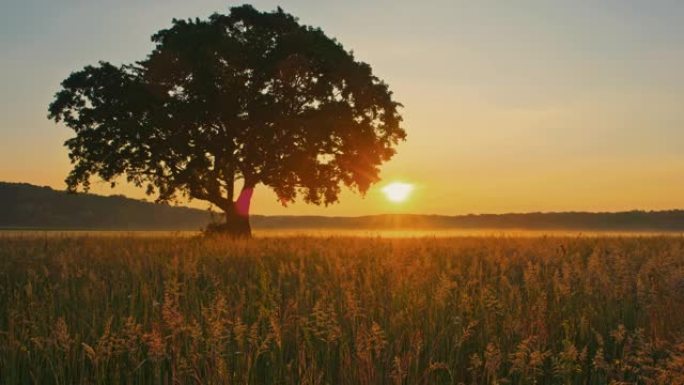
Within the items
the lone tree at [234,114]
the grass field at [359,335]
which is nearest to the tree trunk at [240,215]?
the lone tree at [234,114]

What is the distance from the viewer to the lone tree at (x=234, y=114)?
29594 mm

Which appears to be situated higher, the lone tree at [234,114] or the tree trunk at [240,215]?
the lone tree at [234,114]

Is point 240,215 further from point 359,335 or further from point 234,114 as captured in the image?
point 359,335

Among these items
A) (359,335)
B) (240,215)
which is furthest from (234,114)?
(359,335)

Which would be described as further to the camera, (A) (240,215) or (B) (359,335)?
(A) (240,215)

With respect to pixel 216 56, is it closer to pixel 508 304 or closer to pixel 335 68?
pixel 335 68

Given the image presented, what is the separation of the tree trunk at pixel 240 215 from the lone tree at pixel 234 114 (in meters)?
0.07

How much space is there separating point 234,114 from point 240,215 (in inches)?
215

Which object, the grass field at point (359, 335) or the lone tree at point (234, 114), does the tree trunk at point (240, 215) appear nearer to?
the lone tree at point (234, 114)

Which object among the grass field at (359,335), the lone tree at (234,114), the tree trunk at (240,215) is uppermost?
the lone tree at (234,114)

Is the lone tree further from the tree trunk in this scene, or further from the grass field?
the grass field

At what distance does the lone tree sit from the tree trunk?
68mm

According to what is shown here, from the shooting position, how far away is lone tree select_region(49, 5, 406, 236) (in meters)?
29.6

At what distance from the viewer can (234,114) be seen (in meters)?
30.1
